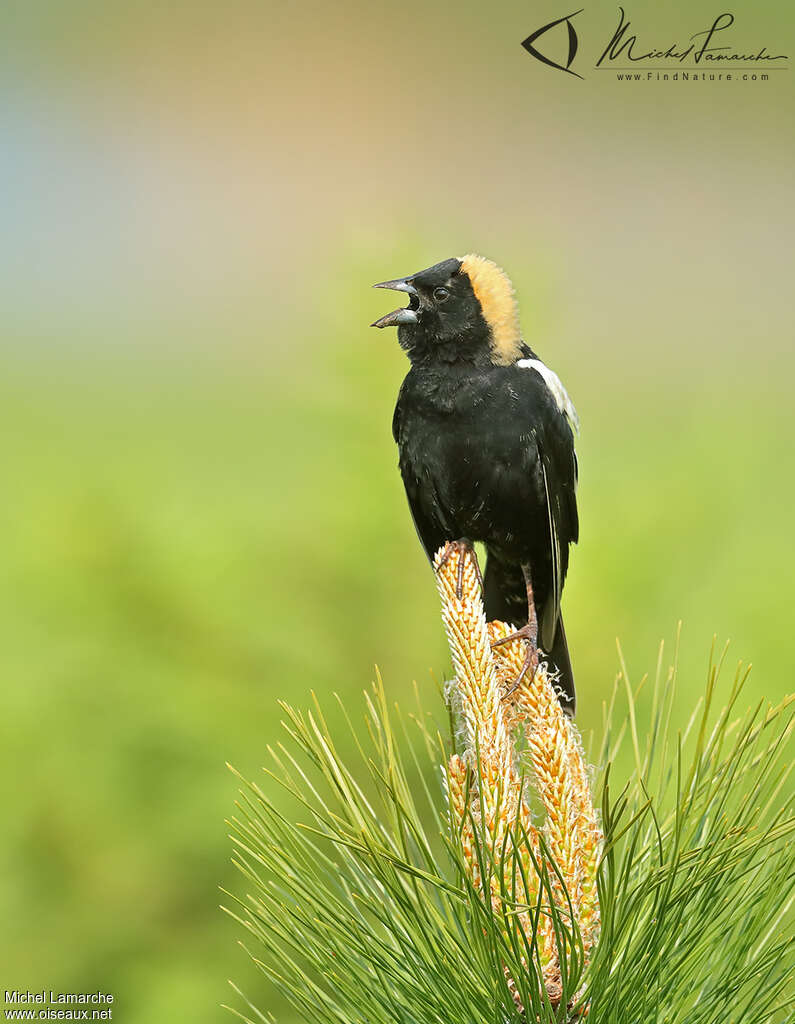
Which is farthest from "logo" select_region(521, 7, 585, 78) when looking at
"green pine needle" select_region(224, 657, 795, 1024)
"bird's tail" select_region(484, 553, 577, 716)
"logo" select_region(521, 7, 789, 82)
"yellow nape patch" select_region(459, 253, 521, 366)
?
"green pine needle" select_region(224, 657, 795, 1024)

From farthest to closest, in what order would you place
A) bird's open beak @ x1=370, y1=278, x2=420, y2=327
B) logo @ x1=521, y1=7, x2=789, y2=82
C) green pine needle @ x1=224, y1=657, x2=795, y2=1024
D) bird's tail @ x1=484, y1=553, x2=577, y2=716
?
logo @ x1=521, y1=7, x2=789, y2=82 < bird's tail @ x1=484, y1=553, x2=577, y2=716 < bird's open beak @ x1=370, y1=278, x2=420, y2=327 < green pine needle @ x1=224, y1=657, x2=795, y2=1024

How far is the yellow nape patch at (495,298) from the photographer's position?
→ 1.26 meters

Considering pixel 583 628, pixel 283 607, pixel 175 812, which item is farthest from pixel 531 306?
pixel 175 812

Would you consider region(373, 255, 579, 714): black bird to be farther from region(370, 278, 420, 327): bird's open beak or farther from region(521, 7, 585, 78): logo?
region(521, 7, 585, 78): logo

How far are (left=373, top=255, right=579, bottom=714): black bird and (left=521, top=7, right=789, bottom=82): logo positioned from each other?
3.31 feet

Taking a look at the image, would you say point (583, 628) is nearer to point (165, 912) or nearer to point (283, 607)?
point (283, 607)

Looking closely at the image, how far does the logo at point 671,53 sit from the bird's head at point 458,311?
0.98 meters

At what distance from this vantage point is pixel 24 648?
6.35 feet

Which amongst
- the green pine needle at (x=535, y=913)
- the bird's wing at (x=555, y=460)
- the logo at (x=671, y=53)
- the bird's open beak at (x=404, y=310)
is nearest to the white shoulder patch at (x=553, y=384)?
the bird's wing at (x=555, y=460)

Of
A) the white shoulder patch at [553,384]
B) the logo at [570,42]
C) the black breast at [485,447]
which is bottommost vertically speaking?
the black breast at [485,447]

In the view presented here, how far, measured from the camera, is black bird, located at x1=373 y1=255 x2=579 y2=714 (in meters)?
1.26

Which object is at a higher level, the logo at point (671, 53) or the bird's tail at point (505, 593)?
the logo at point (671, 53)

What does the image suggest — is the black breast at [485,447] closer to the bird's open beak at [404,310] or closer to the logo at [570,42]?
the bird's open beak at [404,310]

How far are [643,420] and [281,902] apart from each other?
1776 mm
